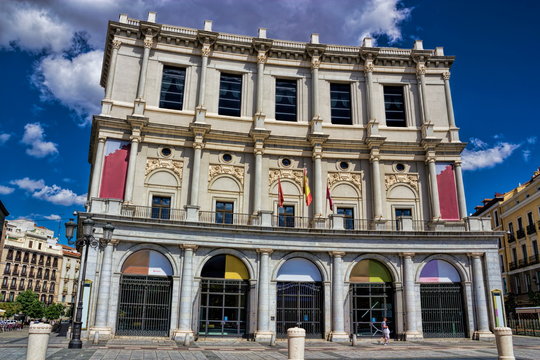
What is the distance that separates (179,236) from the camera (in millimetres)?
25734

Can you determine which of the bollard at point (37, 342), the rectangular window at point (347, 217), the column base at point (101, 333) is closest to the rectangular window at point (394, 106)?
the rectangular window at point (347, 217)

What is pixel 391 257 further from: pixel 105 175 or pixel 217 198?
pixel 105 175

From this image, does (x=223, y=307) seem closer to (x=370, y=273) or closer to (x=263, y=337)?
(x=263, y=337)

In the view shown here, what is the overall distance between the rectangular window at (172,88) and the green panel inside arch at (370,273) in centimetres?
1585

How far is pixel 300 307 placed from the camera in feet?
87.6

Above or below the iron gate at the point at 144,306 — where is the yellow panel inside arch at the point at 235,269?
above

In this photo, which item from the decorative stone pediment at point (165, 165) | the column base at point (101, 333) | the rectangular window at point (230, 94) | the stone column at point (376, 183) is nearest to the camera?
the column base at point (101, 333)

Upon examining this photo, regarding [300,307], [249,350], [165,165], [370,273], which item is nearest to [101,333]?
[249,350]

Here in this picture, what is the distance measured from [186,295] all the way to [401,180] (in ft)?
53.0

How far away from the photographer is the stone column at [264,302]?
82.3ft

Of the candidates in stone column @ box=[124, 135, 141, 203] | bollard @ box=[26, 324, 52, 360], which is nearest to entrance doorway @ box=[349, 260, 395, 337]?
→ stone column @ box=[124, 135, 141, 203]

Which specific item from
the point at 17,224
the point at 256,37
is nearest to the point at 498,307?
the point at 256,37

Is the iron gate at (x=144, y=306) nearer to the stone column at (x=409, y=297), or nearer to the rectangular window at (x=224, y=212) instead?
the rectangular window at (x=224, y=212)

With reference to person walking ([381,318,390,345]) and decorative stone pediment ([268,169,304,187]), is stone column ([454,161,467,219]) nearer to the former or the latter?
person walking ([381,318,390,345])
